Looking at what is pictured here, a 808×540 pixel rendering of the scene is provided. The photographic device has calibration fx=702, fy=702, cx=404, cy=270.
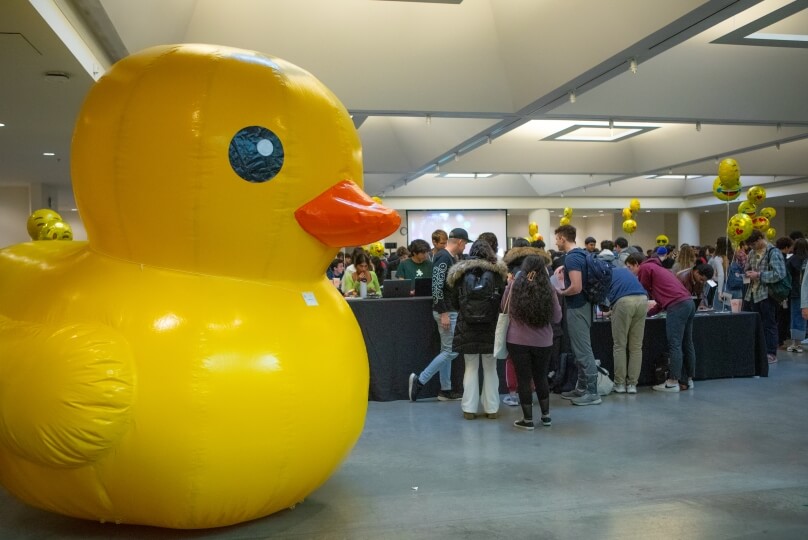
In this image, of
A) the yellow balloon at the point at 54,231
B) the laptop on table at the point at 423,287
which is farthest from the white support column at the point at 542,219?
the yellow balloon at the point at 54,231

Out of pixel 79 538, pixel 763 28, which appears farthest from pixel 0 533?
pixel 763 28

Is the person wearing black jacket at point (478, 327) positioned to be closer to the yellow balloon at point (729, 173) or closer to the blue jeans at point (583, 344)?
the blue jeans at point (583, 344)

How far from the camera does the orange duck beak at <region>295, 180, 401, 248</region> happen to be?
3416 mm

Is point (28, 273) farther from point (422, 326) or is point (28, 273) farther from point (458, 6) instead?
point (458, 6)

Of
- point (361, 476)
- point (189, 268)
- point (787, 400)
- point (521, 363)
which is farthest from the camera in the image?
point (787, 400)

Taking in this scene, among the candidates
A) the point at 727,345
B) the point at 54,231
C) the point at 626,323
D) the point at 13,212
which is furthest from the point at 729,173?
the point at 13,212

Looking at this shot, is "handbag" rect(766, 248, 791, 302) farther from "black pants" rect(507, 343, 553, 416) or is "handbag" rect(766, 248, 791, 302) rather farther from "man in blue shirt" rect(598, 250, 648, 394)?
"black pants" rect(507, 343, 553, 416)

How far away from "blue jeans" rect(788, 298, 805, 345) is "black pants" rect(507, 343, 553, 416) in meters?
5.93

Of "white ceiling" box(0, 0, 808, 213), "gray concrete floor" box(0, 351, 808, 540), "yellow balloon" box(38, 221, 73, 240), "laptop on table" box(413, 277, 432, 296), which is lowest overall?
A: "gray concrete floor" box(0, 351, 808, 540)

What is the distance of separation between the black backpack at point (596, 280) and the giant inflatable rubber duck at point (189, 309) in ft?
12.3

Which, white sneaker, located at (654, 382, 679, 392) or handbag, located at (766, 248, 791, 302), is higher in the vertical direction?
handbag, located at (766, 248, 791, 302)

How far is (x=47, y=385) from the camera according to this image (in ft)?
9.62

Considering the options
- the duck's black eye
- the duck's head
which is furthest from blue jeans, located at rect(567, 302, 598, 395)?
the duck's black eye

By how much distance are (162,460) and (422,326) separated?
438 centimetres
